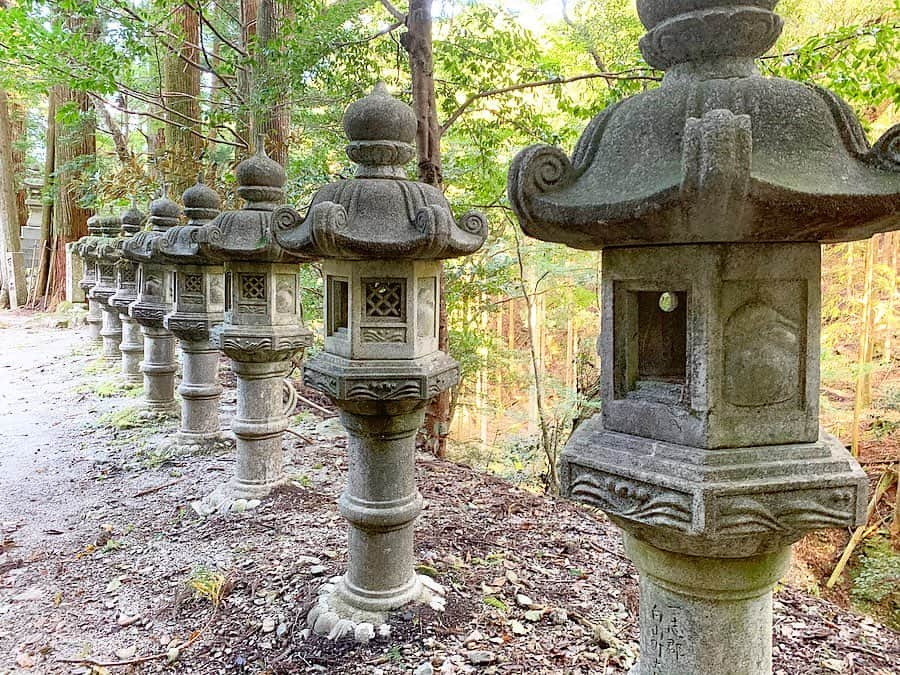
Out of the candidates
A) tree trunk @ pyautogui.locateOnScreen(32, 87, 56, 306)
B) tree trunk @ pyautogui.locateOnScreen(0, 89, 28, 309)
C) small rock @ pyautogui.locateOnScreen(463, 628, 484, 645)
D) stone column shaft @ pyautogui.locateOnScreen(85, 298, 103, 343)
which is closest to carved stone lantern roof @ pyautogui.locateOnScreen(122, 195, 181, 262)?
small rock @ pyautogui.locateOnScreen(463, 628, 484, 645)

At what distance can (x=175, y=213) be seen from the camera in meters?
7.28

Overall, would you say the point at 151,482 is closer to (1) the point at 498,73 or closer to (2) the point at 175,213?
(2) the point at 175,213

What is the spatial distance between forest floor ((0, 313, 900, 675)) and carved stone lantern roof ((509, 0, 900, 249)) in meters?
2.37

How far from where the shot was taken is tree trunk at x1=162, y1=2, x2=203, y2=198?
28.2ft

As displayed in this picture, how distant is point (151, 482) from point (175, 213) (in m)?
2.96

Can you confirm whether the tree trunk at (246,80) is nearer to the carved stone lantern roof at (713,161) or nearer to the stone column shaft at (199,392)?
the stone column shaft at (199,392)

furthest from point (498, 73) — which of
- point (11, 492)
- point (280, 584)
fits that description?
point (11, 492)

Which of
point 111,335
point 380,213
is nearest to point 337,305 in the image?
point 380,213

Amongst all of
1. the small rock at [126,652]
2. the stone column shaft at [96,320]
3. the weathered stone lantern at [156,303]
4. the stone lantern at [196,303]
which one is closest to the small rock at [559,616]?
the small rock at [126,652]

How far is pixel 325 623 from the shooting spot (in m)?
3.49

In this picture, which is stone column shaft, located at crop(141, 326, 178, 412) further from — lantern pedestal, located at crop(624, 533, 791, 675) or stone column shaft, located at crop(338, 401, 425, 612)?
lantern pedestal, located at crop(624, 533, 791, 675)

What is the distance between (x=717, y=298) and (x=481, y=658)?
2276 mm

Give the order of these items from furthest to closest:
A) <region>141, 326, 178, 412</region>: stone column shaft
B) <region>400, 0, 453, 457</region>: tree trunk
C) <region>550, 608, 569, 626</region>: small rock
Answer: <region>141, 326, 178, 412</region>: stone column shaft
<region>400, 0, 453, 457</region>: tree trunk
<region>550, 608, 569, 626</region>: small rock

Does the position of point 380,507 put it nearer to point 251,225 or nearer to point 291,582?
point 291,582
